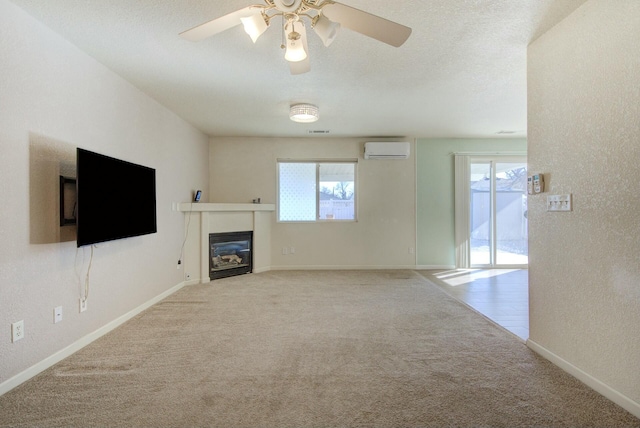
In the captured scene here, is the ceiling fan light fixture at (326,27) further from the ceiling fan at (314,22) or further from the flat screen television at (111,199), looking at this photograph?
the flat screen television at (111,199)

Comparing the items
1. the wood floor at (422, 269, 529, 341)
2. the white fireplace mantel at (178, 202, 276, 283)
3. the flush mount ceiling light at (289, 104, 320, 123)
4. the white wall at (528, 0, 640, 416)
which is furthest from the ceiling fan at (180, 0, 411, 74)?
the white fireplace mantel at (178, 202, 276, 283)

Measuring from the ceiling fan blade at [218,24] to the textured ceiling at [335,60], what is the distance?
377 millimetres

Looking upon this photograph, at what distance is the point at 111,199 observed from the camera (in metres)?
2.45

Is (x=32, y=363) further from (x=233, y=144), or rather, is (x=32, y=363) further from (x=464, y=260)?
(x=464, y=260)

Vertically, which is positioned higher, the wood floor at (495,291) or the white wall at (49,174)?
the white wall at (49,174)

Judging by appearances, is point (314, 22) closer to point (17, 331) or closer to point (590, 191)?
point (590, 191)

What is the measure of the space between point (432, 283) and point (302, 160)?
2959mm

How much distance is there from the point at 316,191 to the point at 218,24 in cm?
406

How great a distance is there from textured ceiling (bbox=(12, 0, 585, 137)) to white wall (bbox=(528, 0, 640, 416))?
302 mm

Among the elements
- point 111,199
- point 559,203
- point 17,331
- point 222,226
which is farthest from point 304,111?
point 17,331

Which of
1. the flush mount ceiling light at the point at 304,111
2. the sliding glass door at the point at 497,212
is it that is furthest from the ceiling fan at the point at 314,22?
the sliding glass door at the point at 497,212

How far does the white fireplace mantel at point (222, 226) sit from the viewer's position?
4379mm

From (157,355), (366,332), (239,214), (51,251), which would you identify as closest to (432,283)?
(366,332)

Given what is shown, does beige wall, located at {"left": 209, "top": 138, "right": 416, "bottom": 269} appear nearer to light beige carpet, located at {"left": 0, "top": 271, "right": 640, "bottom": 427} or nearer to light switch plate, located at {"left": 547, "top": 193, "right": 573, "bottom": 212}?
light beige carpet, located at {"left": 0, "top": 271, "right": 640, "bottom": 427}
